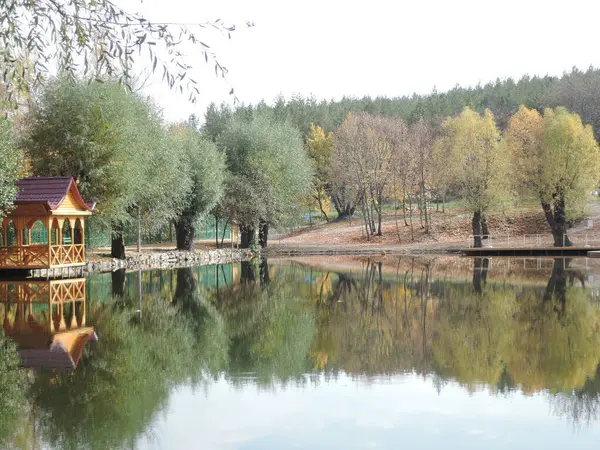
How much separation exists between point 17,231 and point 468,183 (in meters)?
28.5

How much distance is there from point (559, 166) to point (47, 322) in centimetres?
3637

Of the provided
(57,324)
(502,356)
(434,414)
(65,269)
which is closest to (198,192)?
(65,269)

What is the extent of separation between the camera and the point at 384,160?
5750 cm

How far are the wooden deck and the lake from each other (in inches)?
906

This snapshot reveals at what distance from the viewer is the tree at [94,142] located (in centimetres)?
3244

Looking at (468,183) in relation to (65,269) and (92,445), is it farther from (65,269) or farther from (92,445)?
(92,445)

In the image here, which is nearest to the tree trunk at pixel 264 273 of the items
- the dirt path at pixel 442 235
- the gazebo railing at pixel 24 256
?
the gazebo railing at pixel 24 256

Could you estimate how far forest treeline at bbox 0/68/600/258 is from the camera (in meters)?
32.8

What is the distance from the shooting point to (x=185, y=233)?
146ft

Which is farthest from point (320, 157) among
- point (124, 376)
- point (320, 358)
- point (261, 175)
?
point (124, 376)

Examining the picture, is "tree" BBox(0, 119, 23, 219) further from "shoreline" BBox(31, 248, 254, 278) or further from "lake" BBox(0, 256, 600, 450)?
"lake" BBox(0, 256, 600, 450)

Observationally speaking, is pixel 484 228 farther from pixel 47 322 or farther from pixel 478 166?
pixel 47 322

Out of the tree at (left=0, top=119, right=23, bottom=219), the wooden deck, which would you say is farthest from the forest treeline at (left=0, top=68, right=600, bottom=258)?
the wooden deck

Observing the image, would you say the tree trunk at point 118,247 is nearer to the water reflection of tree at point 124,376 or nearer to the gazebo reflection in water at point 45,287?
the gazebo reflection in water at point 45,287
